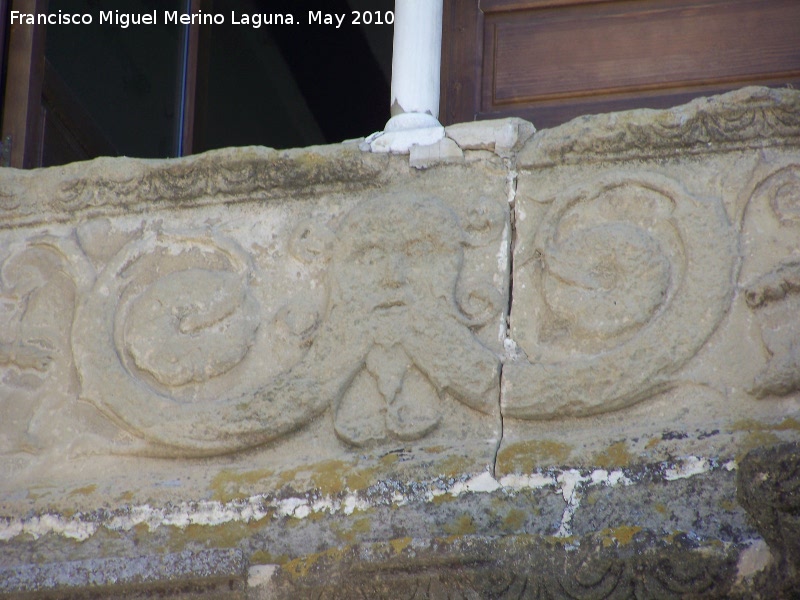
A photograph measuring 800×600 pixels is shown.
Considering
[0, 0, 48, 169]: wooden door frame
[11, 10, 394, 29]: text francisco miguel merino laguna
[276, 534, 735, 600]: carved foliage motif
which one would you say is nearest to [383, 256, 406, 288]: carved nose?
[276, 534, 735, 600]: carved foliage motif

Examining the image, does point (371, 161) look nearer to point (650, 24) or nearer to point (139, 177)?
point (139, 177)

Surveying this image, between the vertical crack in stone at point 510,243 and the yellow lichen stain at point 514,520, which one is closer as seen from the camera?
the yellow lichen stain at point 514,520

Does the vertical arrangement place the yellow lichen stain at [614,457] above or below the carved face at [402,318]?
below

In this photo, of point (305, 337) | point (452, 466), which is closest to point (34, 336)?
point (305, 337)

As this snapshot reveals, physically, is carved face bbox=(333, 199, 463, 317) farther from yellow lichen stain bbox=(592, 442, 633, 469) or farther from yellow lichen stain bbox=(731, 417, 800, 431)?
yellow lichen stain bbox=(731, 417, 800, 431)

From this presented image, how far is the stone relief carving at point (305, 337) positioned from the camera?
294 centimetres

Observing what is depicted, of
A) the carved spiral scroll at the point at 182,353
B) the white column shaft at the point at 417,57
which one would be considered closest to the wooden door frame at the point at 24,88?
the carved spiral scroll at the point at 182,353

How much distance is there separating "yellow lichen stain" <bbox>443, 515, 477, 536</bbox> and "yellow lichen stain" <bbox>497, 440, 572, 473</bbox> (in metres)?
0.13

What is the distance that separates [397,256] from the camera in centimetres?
307

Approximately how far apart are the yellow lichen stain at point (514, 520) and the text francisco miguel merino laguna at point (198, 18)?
204 centimetres

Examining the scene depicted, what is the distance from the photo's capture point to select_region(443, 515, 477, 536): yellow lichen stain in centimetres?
269

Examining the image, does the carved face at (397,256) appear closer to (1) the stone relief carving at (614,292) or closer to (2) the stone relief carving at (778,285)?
(1) the stone relief carving at (614,292)

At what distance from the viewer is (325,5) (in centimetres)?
553

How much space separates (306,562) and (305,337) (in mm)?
608
